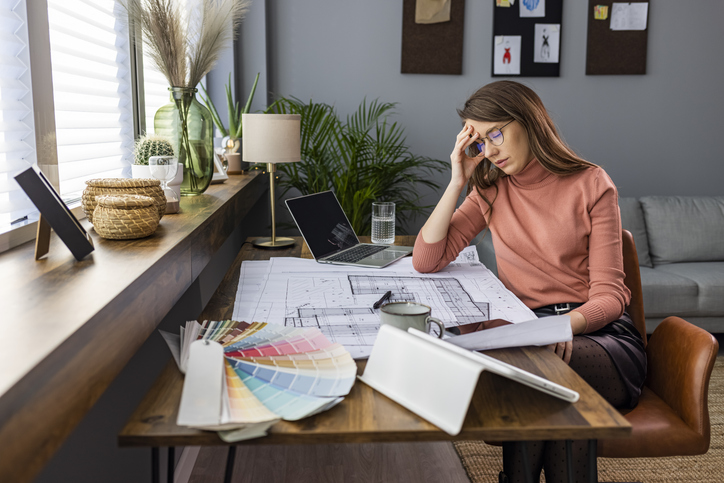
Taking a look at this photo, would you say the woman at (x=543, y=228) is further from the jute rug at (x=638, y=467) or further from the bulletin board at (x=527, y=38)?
the bulletin board at (x=527, y=38)

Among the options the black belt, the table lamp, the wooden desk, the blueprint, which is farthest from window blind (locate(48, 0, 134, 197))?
the black belt

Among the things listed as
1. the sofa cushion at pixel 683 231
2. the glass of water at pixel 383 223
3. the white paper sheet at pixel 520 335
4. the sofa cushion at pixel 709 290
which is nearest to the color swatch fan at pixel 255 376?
the white paper sheet at pixel 520 335

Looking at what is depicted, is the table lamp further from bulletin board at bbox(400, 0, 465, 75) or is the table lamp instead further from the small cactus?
bulletin board at bbox(400, 0, 465, 75)

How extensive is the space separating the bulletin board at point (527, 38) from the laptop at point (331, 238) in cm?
195

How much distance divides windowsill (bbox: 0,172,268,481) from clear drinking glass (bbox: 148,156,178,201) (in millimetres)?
243

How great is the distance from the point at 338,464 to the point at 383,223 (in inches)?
32.0

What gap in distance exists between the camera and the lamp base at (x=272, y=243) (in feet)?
6.23

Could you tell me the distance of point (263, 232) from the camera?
11.5 feet

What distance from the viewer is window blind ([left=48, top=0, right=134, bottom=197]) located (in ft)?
4.94

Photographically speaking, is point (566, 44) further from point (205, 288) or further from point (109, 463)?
point (109, 463)

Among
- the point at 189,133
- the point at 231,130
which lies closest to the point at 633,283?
the point at 189,133

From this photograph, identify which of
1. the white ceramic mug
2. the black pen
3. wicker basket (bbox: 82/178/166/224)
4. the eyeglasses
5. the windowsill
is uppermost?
the eyeglasses

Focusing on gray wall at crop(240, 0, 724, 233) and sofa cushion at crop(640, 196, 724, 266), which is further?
gray wall at crop(240, 0, 724, 233)

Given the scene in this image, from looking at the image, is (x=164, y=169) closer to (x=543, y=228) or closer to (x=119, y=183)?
(x=119, y=183)
